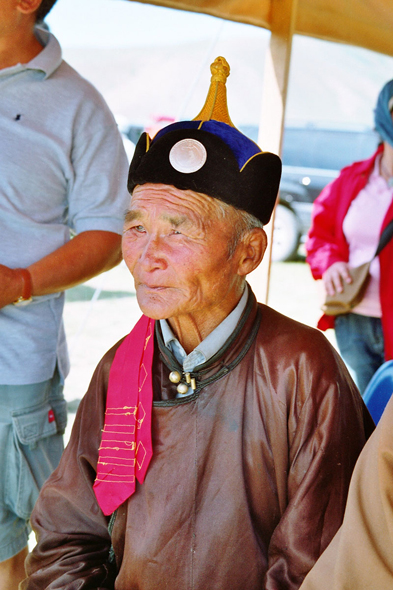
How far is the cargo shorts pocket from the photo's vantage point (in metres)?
1.93

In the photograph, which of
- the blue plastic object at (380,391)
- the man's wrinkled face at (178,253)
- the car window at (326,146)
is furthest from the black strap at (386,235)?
the car window at (326,146)

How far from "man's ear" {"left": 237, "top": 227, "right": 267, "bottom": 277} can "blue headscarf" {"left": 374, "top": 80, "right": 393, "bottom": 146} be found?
159 cm

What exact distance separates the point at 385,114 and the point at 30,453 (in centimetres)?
209

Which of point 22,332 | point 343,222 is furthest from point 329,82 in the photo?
point 22,332


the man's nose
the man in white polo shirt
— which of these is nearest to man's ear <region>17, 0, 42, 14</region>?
the man in white polo shirt

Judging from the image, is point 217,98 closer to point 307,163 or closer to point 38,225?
point 38,225

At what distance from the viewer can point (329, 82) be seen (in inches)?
870

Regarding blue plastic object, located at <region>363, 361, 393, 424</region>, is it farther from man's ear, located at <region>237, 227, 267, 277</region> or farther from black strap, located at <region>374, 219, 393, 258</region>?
black strap, located at <region>374, 219, 393, 258</region>

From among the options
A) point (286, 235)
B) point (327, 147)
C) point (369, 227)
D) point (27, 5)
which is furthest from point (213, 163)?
point (327, 147)

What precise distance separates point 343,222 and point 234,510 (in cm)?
191

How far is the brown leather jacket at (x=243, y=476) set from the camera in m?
1.31

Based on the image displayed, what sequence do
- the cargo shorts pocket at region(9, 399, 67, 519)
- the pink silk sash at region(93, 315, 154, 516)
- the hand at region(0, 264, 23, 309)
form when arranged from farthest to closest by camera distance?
the cargo shorts pocket at region(9, 399, 67, 519) < the hand at region(0, 264, 23, 309) < the pink silk sash at region(93, 315, 154, 516)

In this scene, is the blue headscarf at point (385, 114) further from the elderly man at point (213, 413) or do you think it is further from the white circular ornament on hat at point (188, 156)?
the white circular ornament on hat at point (188, 156)

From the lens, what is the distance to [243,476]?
4.47 ft
